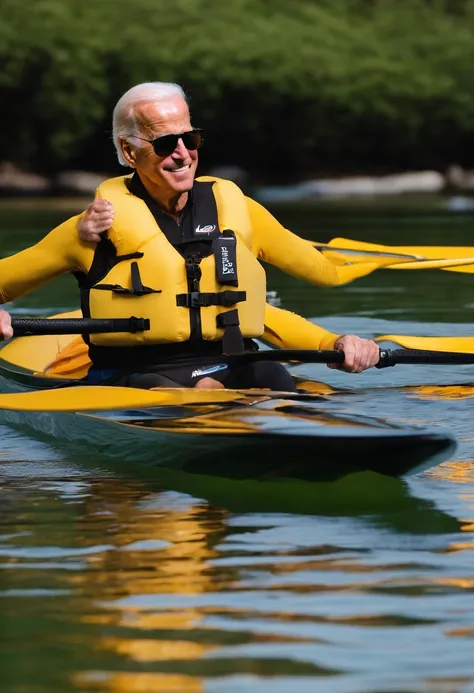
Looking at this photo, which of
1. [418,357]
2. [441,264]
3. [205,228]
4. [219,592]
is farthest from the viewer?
[441,264]

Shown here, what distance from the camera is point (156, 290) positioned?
253 inches

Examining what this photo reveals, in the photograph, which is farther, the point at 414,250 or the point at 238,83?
the point at 238,83

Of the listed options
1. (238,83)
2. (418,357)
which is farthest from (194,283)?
(238,83)

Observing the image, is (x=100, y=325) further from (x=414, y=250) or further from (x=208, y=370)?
(x=414, y=250)

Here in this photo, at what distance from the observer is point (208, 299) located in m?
6.40

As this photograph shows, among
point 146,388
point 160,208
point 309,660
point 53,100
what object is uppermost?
point 53,100

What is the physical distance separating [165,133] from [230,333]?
758 millimetres

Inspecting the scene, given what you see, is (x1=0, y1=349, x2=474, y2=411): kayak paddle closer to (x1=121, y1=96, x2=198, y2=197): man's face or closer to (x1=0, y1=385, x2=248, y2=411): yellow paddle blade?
(x1=0, y1=385, x2=248, y2=411): yellow paddle blade

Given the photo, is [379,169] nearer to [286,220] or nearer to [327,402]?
[286,220]

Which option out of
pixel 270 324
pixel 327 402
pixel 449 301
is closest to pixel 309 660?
pixel 327 402

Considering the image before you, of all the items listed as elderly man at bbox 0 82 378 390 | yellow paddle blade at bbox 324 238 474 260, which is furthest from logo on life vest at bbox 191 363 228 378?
yellow paddle blade at bbox 324 238 474 260

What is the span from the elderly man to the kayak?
0.69 feet

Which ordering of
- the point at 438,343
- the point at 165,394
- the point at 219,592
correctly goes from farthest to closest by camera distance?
1. the point at 438,343
2. the point at 165,394
3. the point at 219,592

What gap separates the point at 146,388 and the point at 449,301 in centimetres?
675
